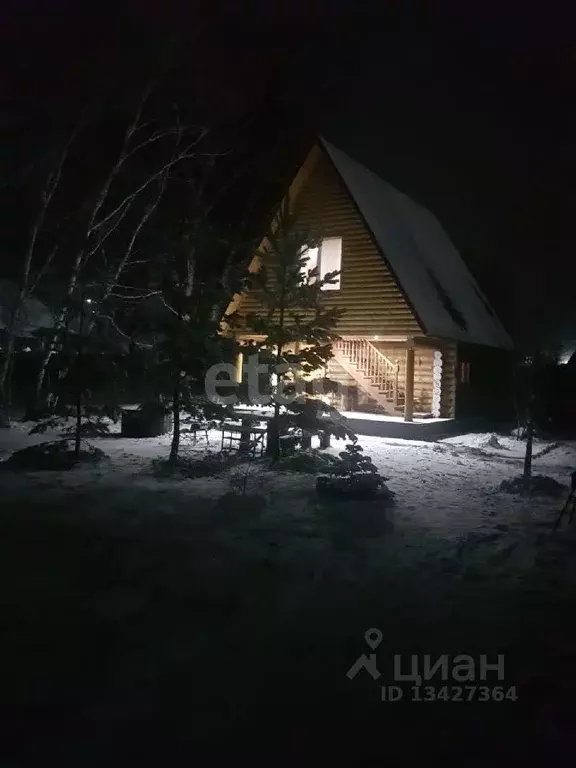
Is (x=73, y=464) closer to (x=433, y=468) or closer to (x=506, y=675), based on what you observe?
(x=433, y=468)

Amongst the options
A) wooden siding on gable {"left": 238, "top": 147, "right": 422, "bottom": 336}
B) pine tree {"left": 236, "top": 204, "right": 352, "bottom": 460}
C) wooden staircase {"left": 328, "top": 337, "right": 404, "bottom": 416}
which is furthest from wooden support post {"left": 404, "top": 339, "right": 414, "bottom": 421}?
pine tree {"left": 236, "top": 204, "right": 352, "bottom": 460}

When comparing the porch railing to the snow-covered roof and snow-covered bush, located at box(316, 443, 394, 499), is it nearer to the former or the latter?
the snow-covered roof

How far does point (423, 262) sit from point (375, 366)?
191 inches

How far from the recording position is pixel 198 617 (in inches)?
203

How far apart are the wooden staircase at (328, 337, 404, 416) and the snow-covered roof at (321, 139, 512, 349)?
241 centimetres

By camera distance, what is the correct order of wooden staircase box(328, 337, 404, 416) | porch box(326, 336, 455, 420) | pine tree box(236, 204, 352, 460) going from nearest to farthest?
pine tree box(236, 204, 352, 460) < porch box(326, 336, 455, 420) < wooden staircase box(328, 337, 404, 416)

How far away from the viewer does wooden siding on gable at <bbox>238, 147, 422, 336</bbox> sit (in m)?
A: 19.6

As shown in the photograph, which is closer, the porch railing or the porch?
the porch

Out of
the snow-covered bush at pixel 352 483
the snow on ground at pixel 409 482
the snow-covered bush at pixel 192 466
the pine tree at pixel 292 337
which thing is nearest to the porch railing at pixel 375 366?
the snow on ground at pixel 409 482

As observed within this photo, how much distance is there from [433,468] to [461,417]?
1011 centimetres

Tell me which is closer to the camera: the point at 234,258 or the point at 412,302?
the point at 412,302

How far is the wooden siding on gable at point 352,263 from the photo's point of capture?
19.6 m

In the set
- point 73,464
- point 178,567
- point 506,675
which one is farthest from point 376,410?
point 506,675

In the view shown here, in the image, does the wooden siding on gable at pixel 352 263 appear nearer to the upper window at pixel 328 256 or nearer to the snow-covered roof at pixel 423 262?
the snow-covered roof at pixel 423 262
